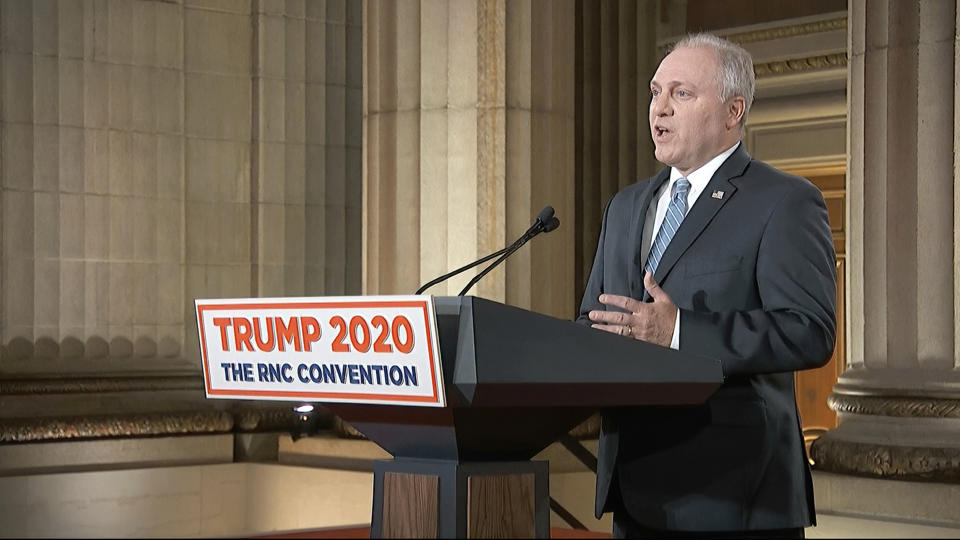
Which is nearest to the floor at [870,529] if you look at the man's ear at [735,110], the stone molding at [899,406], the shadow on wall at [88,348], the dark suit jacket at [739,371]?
the stone molding at [899,406]

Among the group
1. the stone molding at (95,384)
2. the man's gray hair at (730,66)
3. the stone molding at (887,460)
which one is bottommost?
the stone molding at (887,460)

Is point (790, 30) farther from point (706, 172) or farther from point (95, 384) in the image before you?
point (706, 172)

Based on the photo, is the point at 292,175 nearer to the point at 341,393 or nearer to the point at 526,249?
the point at 526,249

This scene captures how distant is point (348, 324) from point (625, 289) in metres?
0.69

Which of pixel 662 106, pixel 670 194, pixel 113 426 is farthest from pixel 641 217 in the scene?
pixel 113 426

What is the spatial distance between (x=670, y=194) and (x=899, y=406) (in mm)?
3618

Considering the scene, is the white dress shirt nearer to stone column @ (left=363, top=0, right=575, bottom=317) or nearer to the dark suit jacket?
the dark suit jacket

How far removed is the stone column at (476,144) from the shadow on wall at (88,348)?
1721 millimetres

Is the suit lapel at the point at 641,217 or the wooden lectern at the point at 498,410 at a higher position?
the suit lapel at the point at 641,217

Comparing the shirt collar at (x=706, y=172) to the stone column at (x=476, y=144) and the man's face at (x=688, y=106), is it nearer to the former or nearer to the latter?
the man's face at (x=688, y=106)

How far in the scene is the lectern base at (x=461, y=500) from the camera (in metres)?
2.46

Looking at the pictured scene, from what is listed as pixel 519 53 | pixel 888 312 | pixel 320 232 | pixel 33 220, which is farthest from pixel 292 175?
pixel 888 312

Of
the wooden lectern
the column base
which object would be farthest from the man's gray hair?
the column base

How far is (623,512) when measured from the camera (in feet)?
9.02
